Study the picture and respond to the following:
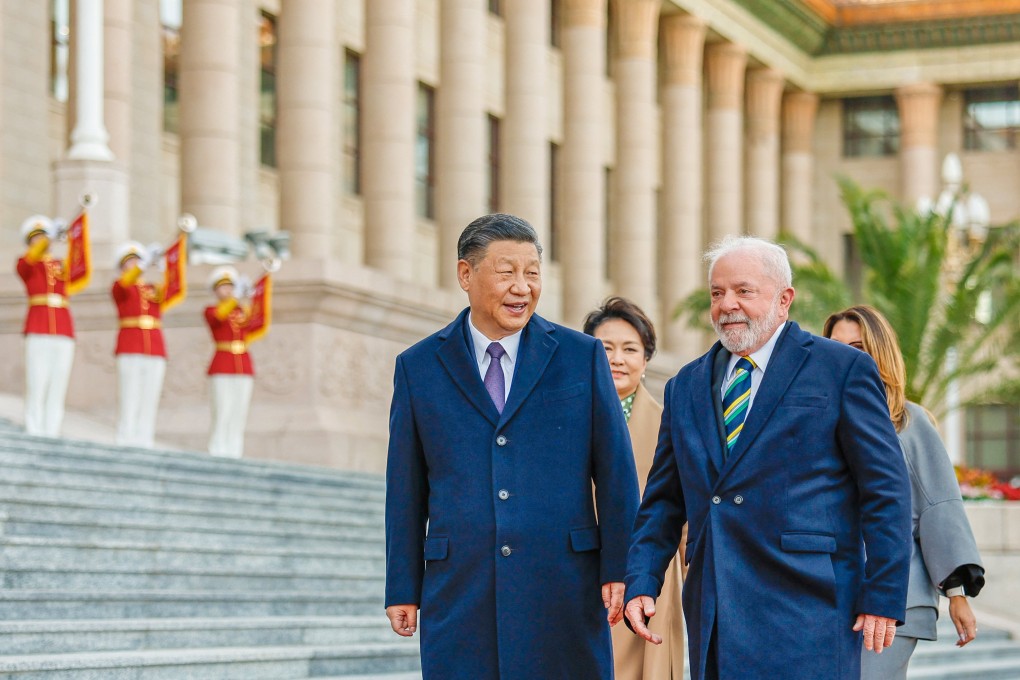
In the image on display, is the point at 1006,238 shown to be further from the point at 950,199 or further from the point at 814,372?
the point at 814,372

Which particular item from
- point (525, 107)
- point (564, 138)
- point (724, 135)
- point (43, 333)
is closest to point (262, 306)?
point (43, 333)

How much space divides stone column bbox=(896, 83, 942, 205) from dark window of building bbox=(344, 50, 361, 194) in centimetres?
1782

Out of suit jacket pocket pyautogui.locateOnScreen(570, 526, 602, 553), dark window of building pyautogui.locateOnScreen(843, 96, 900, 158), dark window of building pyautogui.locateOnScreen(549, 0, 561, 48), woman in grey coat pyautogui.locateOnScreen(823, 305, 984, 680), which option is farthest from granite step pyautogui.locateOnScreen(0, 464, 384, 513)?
dark window of building pyautogui.locateOnScreen(843, 96, 900, 158)

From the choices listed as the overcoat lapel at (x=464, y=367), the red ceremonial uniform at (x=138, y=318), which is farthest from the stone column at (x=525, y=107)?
the overcoat lapel at (x=464, y=367)

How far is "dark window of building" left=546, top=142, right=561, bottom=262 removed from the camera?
41.5 meters

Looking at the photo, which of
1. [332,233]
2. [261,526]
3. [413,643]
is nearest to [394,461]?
[413,643]

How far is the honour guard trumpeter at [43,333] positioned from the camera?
1612 centimetres

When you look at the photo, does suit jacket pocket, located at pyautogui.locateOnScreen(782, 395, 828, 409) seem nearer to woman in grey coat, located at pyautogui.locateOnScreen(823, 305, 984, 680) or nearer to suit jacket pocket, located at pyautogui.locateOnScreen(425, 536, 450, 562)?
suit jacket pocket, located at pyautogui.locateOnScreen(425, 536, 450, 562)

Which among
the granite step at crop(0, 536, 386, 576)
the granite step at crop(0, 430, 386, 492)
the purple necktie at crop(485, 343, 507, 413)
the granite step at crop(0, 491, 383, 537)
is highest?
the purple necktie at crop(485, 343, 507, 413)

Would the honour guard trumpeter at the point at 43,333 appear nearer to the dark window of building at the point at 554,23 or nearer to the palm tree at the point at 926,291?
the palm tree at the point at 926,291

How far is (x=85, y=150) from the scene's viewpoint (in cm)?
2297

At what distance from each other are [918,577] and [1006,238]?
22.4 m

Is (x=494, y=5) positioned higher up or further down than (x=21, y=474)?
higher up

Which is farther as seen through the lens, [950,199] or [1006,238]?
[1006,238]
